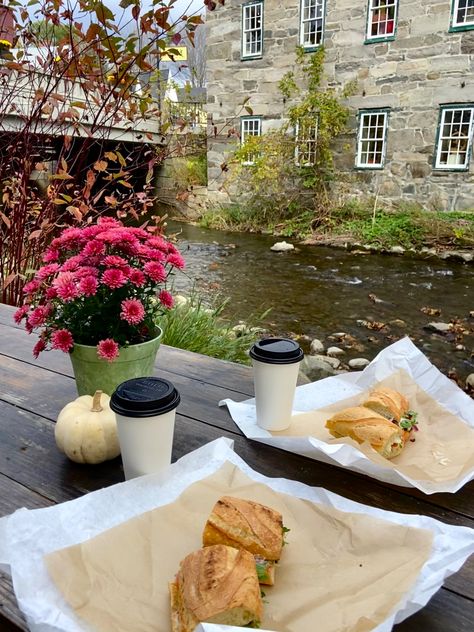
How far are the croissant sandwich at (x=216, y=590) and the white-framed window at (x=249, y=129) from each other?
9.51 m

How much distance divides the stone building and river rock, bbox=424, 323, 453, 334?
14.6 feet

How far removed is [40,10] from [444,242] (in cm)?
638

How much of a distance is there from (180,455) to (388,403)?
0.43m

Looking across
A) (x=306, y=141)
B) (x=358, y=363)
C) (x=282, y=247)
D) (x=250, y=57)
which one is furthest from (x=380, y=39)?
(x=358, y=363)

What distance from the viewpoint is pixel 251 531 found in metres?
0.72

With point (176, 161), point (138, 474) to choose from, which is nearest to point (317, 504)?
point (138, 474)

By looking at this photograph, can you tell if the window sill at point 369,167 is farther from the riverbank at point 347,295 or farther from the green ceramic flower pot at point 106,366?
the green ceramic flower pot at point 106,366

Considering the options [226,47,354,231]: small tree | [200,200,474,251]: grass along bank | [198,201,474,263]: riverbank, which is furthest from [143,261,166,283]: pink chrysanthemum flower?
[226,47,354,231]: small tree

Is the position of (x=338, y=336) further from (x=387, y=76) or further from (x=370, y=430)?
(x=387, y=76)

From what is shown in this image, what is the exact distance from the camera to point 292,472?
3.14 ft

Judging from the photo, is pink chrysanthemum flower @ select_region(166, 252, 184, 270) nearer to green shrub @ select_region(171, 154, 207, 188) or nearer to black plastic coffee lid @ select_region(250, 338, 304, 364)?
black plastic coffee lid @ select_region(250, 338, 304, 364)

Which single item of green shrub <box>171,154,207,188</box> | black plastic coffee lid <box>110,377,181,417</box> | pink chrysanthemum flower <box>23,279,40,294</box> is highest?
green shrub <box>171,154,207,188</box>

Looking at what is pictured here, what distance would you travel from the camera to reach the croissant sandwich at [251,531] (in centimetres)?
71

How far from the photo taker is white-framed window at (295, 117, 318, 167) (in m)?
9.03
